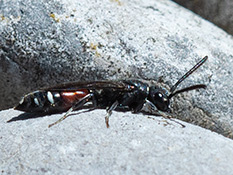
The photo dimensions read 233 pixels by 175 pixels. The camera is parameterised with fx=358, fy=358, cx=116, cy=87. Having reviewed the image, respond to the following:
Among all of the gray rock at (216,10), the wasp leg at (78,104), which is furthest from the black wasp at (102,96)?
the gray rock at (216,10)


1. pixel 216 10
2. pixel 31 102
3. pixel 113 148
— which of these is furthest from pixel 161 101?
pixel 216 10

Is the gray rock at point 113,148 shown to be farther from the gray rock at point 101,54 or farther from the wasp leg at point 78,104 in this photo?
the gray rock at point 101,54

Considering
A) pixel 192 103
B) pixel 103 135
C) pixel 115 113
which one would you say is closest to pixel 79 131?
pixel 103 135

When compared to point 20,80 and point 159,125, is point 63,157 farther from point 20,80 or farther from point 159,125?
point 20,80

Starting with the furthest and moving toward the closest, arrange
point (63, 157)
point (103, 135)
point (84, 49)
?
1. point (84, 49)
2. point (103, 135)
3. point (63, 157)

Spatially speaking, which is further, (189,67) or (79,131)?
(189,67)

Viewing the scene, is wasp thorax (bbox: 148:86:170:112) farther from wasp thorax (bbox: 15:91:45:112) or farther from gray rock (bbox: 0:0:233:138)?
wasp thorax (bbox: 15:91:45:112)
